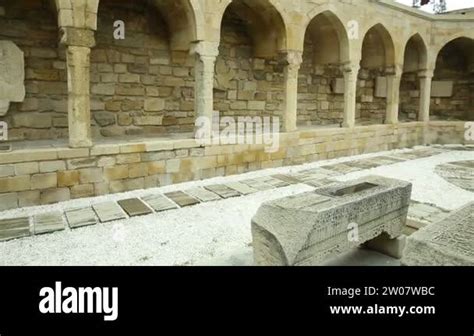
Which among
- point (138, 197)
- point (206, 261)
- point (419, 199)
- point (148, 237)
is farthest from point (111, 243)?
point (419, 199)

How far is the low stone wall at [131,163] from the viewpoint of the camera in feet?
14.5

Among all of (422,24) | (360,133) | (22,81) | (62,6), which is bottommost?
(360,133)

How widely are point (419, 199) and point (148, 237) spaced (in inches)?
143

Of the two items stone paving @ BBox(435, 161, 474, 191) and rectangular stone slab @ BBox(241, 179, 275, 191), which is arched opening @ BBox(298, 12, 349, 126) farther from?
rectangular stone slab @ BBox(241, 179, 275, 191)

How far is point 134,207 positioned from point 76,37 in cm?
225

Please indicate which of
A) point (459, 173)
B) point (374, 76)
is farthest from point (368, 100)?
point (459, 173)

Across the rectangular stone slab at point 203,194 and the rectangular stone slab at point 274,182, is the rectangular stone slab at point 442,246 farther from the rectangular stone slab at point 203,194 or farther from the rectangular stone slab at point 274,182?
the rectangular stone slab at point 274,182

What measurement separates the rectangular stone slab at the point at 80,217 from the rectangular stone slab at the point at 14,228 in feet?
1.36

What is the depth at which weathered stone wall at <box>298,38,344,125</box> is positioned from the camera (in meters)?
9.45
